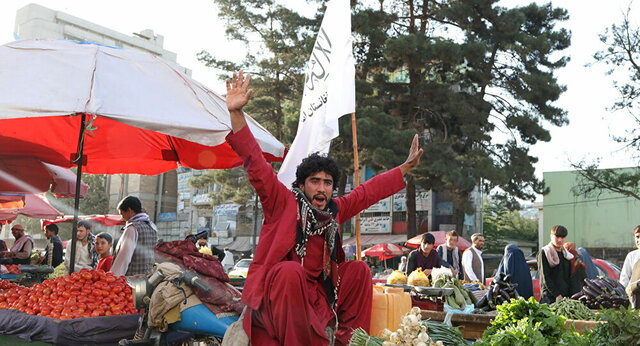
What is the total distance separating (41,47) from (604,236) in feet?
131

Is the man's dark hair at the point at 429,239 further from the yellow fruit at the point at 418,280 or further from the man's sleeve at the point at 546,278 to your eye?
the yellow fruit at the point at 418,280

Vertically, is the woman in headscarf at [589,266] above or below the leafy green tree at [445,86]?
below

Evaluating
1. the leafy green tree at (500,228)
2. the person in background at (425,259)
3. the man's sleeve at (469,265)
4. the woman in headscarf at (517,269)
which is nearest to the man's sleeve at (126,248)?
the woman in headscarf at (517,269)

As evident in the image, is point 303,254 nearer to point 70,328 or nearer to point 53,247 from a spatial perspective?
point 70,328

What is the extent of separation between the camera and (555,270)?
7930 mm

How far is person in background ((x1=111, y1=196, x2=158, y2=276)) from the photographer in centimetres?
638

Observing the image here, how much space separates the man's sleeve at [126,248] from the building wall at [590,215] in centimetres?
3612

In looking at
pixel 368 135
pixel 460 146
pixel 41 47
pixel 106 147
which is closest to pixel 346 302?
pixel 41 47

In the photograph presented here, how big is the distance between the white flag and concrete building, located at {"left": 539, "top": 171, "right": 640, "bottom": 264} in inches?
1386

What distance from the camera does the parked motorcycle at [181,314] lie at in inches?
169

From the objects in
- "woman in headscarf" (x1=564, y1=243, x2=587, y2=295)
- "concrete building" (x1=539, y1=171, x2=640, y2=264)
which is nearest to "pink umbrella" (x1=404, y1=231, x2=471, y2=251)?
"concrete building" (x1=539, y1=171, x2=640, y2=264)

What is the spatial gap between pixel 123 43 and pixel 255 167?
303ft

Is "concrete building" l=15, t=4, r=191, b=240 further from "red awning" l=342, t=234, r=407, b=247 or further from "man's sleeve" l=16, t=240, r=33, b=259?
"man's sleeve" l=16, t=240, r=33, b=259

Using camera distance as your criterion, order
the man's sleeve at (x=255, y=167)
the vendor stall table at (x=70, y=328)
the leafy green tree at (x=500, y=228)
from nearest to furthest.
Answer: the man's sleeve at (x=255, y=167) < the vendor stall table at (x=70, y=328) < the leafy green tree at (x=500, y=228)
